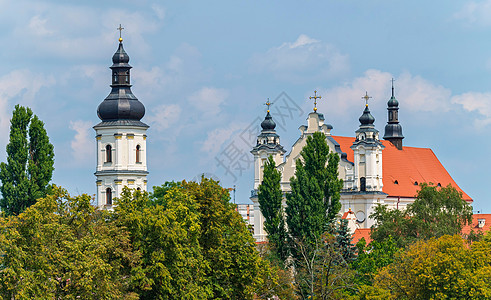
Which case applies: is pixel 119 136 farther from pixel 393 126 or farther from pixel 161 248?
pixel 161 248

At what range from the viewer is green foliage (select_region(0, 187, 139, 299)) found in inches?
1554

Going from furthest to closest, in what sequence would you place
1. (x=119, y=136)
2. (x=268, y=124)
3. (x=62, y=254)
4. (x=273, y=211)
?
(x=268, y=124)
(x=119, y=136)
(x=273, y=211)
(x=62, y=254)

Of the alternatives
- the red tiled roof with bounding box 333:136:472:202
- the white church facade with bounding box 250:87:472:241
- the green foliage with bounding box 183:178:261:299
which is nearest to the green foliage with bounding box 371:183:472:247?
the white church facade with bounding box 250:87:472:241

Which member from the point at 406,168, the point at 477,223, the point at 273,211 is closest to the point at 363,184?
the point at 406,168

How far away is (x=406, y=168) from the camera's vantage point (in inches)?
3999

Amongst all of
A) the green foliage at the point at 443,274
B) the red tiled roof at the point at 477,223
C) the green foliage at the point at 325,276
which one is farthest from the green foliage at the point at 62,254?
the red tiled roof at the point at 477,223

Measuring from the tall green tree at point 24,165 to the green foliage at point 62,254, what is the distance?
21254 mm

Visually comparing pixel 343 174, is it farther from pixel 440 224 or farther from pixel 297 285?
pixel 297 285

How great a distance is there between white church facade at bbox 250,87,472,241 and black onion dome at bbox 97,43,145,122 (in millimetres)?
12631

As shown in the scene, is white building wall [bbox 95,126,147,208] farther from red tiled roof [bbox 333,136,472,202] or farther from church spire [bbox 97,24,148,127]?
red tiled roof [bbox 333,136,472,202]

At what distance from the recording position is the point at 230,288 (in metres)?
50.4

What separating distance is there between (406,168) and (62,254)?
→ 64.0m

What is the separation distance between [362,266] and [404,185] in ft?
123

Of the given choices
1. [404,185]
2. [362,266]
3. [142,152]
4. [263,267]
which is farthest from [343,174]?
[263,267]
